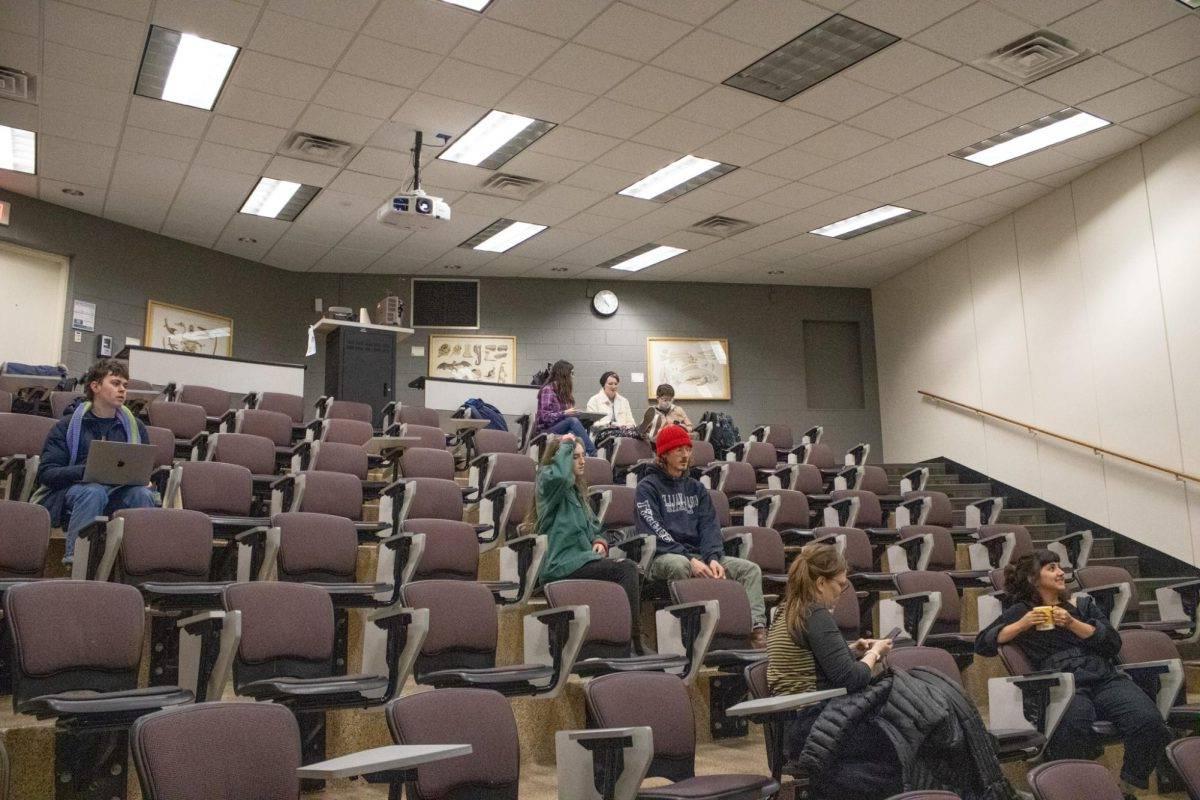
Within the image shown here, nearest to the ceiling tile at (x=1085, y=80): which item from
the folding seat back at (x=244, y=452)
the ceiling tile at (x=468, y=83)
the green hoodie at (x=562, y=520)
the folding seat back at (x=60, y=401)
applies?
the ceiling tile at (x=468, y=83)

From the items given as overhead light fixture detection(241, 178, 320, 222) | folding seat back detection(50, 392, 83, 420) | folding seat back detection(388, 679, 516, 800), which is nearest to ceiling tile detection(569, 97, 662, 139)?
overhead light fixture detection(241, 178, 320, 222)

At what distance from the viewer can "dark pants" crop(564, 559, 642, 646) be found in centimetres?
398

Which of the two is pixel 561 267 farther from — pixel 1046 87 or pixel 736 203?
pixel 1046 87

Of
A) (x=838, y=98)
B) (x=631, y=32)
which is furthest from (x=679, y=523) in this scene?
(x=838, y=98)

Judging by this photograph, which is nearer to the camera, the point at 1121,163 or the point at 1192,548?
the point at 1192,548

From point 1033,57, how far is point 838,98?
46.6 inches

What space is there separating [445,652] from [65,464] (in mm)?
2001

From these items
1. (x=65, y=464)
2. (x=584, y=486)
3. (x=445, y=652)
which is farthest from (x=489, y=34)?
(x=445, y=652)

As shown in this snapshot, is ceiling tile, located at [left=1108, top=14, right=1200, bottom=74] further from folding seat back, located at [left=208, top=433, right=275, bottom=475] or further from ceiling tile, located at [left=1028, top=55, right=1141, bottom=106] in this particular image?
folding seat back, located at [left=208, top=433, right=275, bottom=475]

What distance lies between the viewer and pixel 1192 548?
659 cm

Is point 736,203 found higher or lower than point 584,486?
higher

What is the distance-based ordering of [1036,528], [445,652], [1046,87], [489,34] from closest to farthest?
[445,652]
[489,34]
[1046,87]
[1036,528]

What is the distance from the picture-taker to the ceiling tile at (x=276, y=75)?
5.84 meters

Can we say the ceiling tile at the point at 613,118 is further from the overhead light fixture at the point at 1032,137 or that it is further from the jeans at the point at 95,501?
the jeans at the point at 95,501
